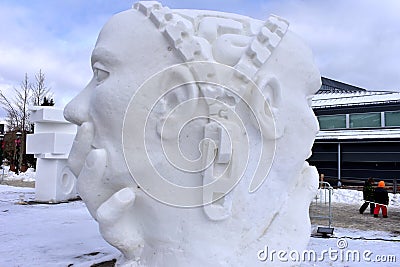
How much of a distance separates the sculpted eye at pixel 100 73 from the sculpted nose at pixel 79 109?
230mm

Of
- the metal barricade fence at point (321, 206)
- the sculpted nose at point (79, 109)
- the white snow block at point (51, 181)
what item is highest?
the sculpted nose at point (79, 109)

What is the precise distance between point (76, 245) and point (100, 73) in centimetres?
402

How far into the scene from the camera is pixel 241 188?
12.1 feet

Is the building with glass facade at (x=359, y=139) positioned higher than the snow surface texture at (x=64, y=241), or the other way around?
the building with glass facade at (x=359, y=139)

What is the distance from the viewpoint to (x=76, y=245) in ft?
22.9

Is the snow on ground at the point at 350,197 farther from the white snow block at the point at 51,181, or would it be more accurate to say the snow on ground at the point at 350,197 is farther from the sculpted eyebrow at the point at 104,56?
the sculpted eyebrow at the point at 104,56

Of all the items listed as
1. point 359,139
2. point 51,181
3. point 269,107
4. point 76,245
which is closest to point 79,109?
point 269,107

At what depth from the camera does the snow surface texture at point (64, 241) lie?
19.9ft

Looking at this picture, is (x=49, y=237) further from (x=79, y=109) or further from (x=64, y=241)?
(x=79, y=109)

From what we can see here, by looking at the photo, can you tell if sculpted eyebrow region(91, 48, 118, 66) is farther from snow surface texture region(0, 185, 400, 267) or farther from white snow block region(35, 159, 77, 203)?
white snow block region(35, 159, 77, 203)

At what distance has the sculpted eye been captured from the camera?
3.87 m

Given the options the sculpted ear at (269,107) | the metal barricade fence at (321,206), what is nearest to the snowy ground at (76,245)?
the sculpted ear at (269,107)

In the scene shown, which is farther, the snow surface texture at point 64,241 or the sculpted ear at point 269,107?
the snow surface texture at point 64,241

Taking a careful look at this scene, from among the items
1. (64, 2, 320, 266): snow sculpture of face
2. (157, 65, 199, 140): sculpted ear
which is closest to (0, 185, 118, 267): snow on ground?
(64, 2, 320, 266): snow sculpture of face
